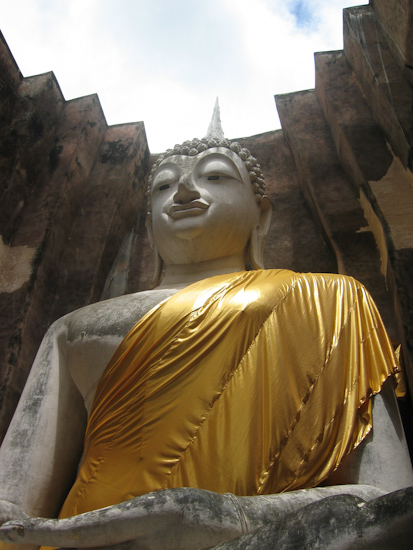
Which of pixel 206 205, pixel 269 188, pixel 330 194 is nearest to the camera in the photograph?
pixel 206 205

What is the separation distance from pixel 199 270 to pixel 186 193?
1.63ft

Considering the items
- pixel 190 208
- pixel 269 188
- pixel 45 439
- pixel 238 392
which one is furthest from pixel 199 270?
pixel 269 188

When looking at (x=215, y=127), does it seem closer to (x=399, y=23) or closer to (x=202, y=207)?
(x=202, y=207)

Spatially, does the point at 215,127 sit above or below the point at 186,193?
above

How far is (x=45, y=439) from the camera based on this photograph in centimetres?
280

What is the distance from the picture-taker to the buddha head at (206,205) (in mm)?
3549

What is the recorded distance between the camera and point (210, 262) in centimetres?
364

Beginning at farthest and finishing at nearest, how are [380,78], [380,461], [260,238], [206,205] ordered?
[380,78] → [260,238] → [206,205] → [380,461]

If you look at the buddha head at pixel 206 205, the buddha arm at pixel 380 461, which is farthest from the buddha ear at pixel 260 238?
the buddha arm at pixel 380 461

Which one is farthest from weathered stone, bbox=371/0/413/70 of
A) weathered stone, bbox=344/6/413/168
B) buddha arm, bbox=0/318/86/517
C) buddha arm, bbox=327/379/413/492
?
buddha arm, bbox=0/318/86/517

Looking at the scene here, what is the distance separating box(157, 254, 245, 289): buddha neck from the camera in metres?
3.58

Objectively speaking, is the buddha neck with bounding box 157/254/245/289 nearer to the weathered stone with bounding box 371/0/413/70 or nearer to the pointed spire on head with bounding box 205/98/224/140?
the pointed spire on head with bounding box 205/98/224/140

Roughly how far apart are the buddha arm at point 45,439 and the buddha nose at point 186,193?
109cm

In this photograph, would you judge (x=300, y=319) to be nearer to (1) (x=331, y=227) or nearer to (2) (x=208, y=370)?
(2) (x=208, y=370)
